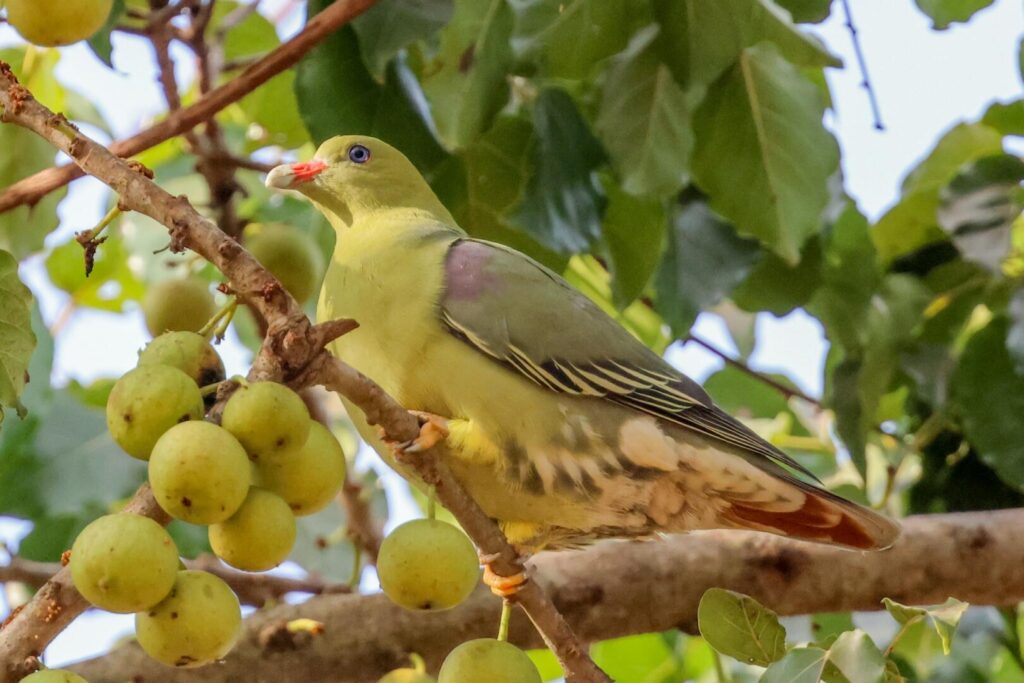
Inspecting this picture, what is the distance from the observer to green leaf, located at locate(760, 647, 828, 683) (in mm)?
1562

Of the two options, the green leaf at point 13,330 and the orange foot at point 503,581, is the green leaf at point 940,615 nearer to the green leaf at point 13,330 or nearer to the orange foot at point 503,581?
the orange foot at point 503,581

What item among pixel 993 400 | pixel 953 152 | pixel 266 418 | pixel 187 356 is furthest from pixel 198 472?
pixel 953 152

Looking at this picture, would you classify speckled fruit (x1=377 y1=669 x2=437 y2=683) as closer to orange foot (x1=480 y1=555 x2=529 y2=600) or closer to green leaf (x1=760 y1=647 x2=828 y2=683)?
orange foot (x1=480 y1=555 x2=529 y2=600)

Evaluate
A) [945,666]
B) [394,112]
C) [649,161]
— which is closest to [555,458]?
[649,161]

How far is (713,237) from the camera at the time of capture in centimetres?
266

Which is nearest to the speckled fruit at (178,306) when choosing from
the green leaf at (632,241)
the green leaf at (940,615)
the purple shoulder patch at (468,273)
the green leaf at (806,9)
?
the purple shoulder patch at (468,273)

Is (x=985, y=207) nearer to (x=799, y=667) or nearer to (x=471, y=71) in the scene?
(x=471, y=71)

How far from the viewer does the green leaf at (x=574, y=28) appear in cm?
231

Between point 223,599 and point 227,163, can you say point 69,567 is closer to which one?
point 223,599

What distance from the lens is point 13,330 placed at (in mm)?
1703

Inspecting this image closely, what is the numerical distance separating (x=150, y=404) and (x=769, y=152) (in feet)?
4.91

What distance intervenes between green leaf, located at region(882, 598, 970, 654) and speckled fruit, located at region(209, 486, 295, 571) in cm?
73

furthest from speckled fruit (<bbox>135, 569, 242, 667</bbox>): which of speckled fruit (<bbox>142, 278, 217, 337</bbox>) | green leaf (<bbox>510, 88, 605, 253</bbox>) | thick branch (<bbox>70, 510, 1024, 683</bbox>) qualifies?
green leaf (<bbox>510, 88, 605, 253</bbox>)

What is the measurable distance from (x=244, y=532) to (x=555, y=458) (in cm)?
71
